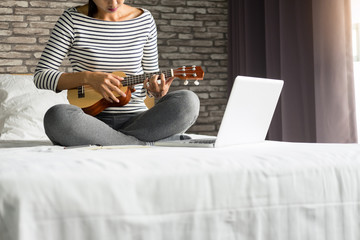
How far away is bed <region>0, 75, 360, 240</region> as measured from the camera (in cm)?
72

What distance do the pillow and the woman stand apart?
0.62 meters

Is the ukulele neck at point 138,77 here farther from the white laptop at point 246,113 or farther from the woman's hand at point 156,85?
the white laptop at point 246,113

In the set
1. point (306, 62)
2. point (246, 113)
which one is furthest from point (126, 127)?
point (306, 62)

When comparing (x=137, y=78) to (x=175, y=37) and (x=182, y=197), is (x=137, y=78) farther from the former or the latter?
(x=175, y=37)

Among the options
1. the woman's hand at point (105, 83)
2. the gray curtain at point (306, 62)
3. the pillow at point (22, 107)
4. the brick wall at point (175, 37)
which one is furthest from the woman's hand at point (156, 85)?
the brick wall at point (175, 37)

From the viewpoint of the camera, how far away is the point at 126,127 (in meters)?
Answer: 1.62

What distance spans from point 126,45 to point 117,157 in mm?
994

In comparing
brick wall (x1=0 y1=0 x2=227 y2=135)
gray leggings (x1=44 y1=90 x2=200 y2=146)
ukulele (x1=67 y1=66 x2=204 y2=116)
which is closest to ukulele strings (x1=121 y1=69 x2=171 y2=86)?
ukulele (x1=67 y1=66 x2=204 y2=116)

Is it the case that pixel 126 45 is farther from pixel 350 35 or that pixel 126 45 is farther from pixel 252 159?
pixel 350 35

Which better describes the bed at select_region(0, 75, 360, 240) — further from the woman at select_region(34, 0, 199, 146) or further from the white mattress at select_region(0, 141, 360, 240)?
the woman at select_region(34, 0, 199, 146)

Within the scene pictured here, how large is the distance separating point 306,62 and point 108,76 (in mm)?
1449

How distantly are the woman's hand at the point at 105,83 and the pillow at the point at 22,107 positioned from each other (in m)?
0.83

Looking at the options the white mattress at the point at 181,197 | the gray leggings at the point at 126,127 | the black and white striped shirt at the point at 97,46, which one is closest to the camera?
the white mattress at the point at 181,197

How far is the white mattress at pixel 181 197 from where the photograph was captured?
0.72 metres
